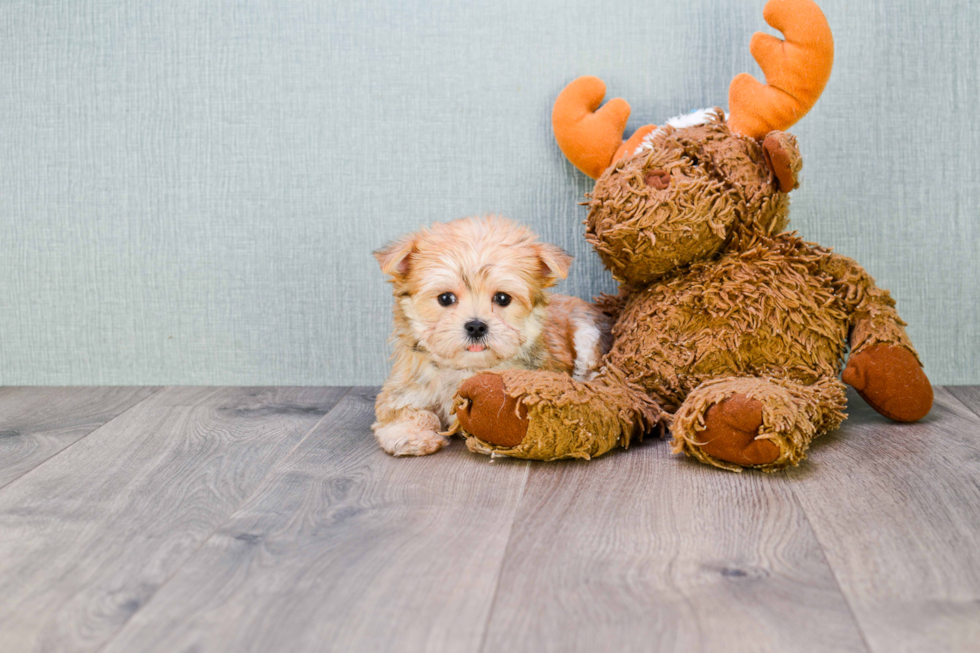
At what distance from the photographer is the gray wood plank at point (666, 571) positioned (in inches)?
33.5

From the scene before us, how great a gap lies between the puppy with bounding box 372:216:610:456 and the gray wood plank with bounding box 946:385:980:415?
1000 millimetres

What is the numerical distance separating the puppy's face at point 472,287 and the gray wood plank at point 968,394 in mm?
1090

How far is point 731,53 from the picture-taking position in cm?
201

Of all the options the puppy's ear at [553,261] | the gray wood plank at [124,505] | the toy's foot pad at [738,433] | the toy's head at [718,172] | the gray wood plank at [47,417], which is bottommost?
the gray wood plank at [47,417]

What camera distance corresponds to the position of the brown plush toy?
155cm

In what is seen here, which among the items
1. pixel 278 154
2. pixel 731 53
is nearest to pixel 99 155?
pixel 278 154

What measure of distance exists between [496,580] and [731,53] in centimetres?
158

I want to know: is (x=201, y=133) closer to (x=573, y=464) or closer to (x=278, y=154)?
(x=278, y=154)

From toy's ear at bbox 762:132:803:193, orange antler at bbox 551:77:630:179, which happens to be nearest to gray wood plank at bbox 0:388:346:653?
orange antler at bbox 551:77:630:179

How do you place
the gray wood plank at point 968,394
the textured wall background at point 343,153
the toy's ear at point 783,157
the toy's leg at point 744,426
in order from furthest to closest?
the textured wall background at point 343,153
the gray wood plank at point 968,394
the toy's ear at point 783,157
the toy's leg at point 744,426

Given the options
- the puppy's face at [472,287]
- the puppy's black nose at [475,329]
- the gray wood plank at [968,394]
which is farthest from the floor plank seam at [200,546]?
the gray wood plank at [968,394]

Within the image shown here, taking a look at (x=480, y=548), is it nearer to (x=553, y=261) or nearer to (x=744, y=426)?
(x=744, y=426)

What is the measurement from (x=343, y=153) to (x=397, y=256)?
716 mm

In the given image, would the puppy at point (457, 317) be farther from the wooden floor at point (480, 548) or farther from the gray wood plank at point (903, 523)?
the gray wood plank at point (903, 523)
